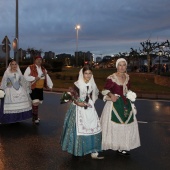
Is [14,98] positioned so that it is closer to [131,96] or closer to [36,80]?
[36,80]

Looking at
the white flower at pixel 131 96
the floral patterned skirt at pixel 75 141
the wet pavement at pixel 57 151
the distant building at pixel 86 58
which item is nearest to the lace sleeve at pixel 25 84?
the wet pavement at pixel 57 151

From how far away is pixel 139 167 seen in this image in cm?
565

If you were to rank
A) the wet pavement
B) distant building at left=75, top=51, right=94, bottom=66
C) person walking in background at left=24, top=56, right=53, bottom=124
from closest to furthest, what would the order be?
the wet pavement
distant building at left=75, top=51, right=94, bottom=66
person walking in background at left=24, top=56, right=53, bottom=124

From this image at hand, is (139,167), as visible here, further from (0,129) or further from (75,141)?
(0,129)

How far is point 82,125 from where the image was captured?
5.76m

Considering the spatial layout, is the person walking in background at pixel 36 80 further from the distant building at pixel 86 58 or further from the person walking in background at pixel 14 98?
the distant building at pixel 86 58

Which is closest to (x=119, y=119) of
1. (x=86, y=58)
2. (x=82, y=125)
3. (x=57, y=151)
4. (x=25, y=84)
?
(x=82, y=125)

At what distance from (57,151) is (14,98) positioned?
9.37 feet

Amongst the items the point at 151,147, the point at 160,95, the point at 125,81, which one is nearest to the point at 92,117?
the point at 125,81

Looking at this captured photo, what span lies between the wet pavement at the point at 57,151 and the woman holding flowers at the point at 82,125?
250 mm

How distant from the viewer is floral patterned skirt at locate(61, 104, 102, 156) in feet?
18.9

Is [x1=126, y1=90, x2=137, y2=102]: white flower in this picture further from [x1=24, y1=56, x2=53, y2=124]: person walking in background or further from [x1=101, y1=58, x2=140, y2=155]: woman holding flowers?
[x1=24, y1=56, x2=53, y2=124]: person walking in background

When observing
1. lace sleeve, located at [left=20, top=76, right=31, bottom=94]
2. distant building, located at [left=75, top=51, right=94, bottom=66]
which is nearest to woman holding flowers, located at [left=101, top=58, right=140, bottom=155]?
distant building, located at [left=75, top=51, right=94, bottom=66]

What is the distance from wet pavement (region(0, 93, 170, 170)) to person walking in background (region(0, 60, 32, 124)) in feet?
0.87
